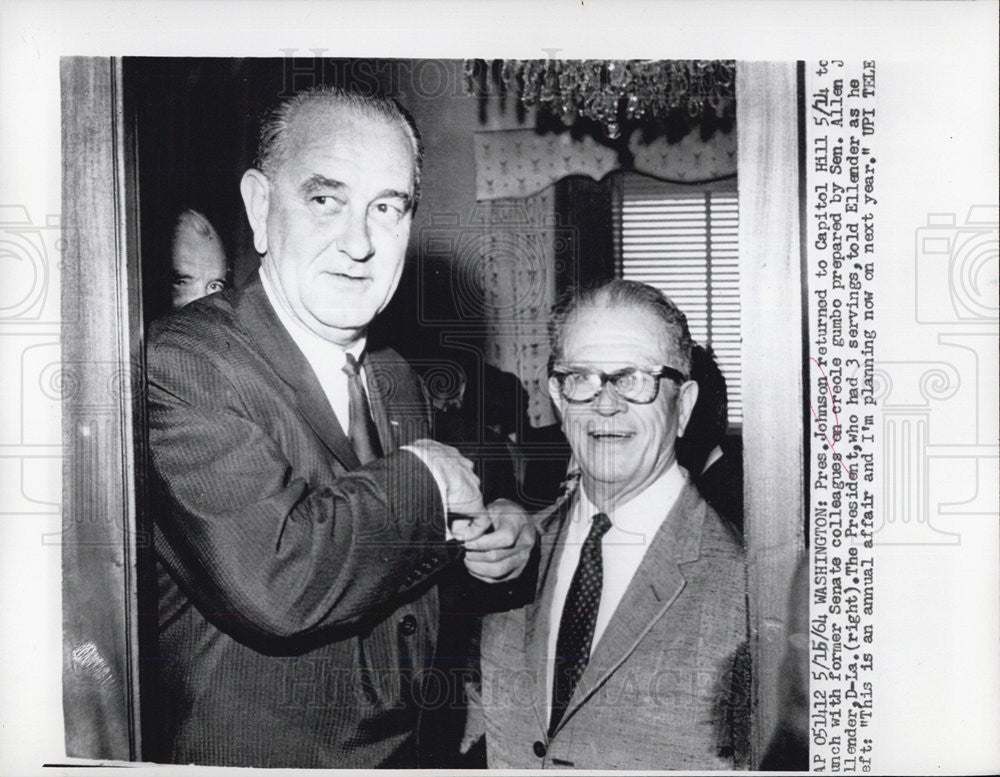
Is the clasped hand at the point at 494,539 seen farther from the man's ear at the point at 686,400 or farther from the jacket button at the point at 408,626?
the man's ear at the point at 686,400

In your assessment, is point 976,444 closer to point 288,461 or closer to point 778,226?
point 778,226

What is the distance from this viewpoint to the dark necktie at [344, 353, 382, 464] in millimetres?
2092

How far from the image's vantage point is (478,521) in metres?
2.11

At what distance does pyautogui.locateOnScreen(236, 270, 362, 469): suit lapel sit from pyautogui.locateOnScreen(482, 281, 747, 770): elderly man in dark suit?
51 cm

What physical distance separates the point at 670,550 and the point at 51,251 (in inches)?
64.0

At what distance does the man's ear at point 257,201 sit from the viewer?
2100 millimetres

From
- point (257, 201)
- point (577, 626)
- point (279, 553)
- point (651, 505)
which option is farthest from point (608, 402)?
point (257, 201)

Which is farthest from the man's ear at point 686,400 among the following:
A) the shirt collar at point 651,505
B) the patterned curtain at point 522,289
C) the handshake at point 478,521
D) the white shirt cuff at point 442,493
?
the white shirt cuff at point 442,493

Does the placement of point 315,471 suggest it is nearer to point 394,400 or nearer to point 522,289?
point 394,400

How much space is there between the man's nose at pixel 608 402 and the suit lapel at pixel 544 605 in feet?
0.72

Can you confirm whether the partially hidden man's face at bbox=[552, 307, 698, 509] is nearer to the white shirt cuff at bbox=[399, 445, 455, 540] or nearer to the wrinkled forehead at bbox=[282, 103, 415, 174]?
the white shirt cuff at bbox=[399, 445, 455, 540]

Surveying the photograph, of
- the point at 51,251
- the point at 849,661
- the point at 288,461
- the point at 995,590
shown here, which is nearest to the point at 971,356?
the point at 995,590

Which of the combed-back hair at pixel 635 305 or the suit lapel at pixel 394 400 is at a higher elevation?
the combed-back hair at pixel 635 305

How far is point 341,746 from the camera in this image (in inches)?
83.4
